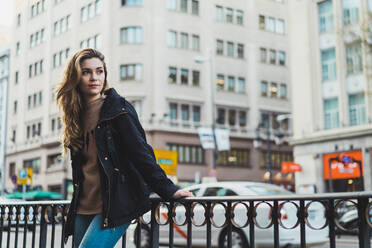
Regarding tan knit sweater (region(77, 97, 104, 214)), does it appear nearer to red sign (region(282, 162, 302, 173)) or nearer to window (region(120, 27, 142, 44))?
red sign (region(282, 162, 302, 173))

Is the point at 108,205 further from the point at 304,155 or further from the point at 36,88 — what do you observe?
the point at 36,88

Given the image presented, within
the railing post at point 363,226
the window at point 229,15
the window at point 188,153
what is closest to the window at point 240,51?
the window at point 229,15

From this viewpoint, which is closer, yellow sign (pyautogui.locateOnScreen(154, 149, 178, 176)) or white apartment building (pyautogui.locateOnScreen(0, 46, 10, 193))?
yellow sign (pyautogui.locateOnScreen(154, 149, 178, 176))

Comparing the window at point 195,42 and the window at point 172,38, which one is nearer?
the window at point 172,38

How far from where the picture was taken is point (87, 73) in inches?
134

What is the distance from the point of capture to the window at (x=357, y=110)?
27922 mm

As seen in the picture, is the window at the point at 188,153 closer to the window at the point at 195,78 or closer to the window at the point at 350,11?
the window at the point at 195,78

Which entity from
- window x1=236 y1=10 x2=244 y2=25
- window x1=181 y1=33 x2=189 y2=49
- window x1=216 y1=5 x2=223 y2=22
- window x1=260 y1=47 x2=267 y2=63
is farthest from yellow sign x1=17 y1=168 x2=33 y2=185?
window x1=260 y1=47 x2=267 y2=63

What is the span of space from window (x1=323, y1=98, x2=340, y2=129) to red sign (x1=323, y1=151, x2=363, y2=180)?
5.43ft

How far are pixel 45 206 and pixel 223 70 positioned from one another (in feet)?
127

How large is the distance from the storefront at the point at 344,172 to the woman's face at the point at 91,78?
83.3ft

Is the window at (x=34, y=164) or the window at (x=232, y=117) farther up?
the window at (x=232, y=117)

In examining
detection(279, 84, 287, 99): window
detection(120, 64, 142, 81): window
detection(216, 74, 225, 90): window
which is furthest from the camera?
detection(279, 84, 287, 99): window

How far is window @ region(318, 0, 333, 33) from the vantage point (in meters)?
30.1
